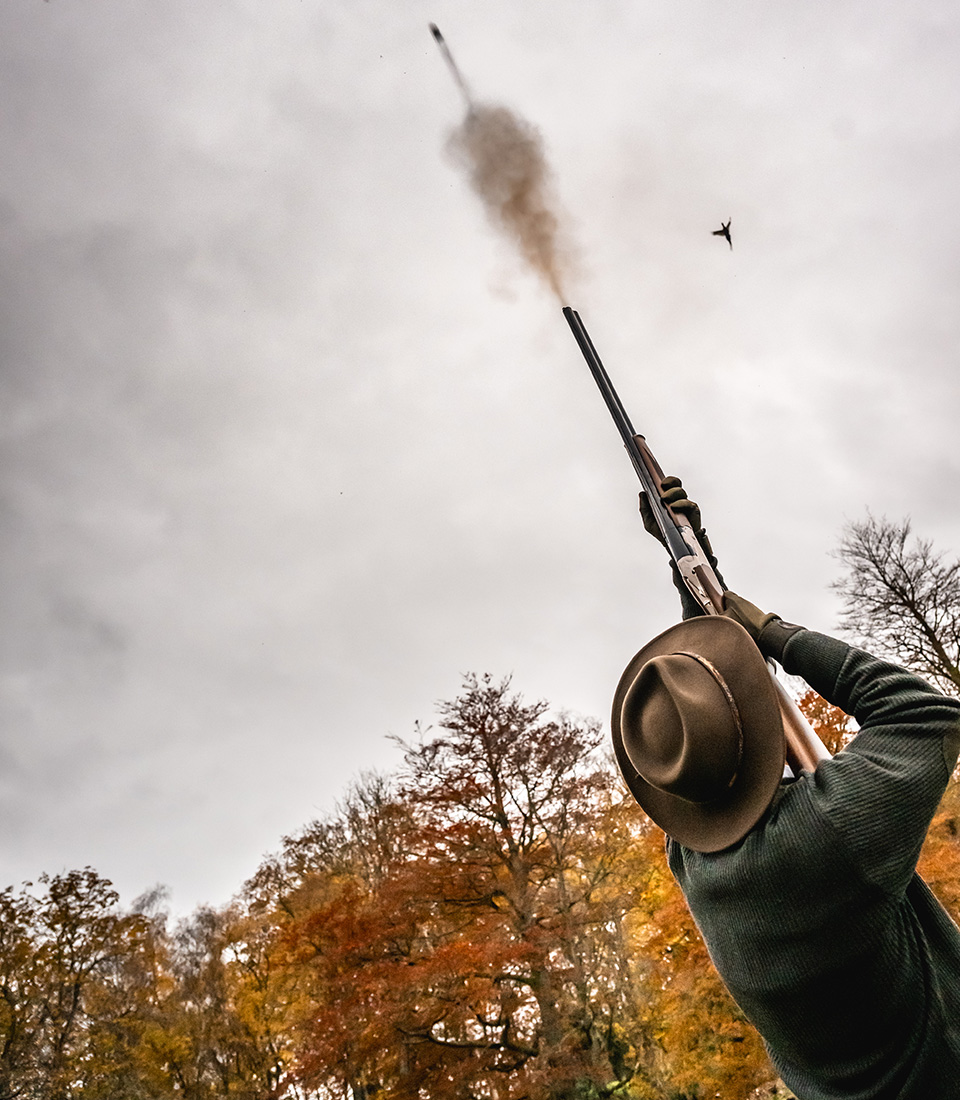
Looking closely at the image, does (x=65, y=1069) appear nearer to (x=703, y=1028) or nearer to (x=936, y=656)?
(x=703, y=1028)

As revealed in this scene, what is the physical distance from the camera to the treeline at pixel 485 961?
32.5 ft

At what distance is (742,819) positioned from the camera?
137 centimetres

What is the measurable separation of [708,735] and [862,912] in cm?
40

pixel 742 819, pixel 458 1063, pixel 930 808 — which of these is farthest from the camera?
pixel 458 1063

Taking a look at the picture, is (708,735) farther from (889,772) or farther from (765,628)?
(765,628)

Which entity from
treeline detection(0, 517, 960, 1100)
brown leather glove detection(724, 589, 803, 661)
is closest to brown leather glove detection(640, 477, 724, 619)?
brown leather glove detection(724, 589, 803, 661)

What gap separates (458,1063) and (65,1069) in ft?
34.4

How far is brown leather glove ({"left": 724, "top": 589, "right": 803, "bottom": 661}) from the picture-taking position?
5.42 ft

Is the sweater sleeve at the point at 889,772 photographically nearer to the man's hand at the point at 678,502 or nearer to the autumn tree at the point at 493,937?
the man's hand at the point at 678,502

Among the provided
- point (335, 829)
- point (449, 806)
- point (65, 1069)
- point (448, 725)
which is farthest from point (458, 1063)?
point (335, 829)

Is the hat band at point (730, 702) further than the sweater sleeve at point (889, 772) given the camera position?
Yes

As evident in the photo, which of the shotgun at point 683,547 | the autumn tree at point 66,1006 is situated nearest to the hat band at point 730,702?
the shotgun at point 683,547

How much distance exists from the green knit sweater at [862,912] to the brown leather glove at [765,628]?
0.24 metres

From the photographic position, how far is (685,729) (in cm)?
140
